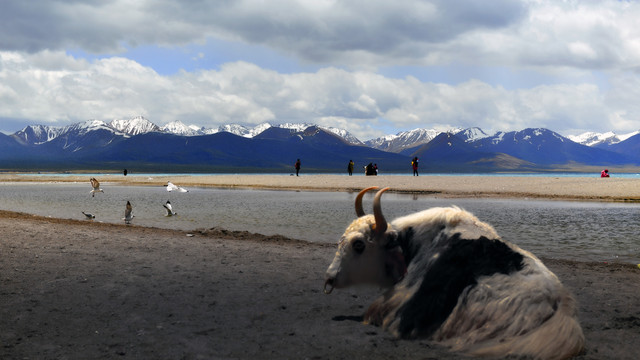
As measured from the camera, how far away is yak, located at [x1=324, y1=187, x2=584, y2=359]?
15.9ft

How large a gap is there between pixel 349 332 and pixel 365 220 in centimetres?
134

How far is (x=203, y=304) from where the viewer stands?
23.6 ft

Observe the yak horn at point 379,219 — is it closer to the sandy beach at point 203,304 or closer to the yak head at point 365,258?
the yak head at point 365,258

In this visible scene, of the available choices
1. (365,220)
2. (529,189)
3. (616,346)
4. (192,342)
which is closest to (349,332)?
(365,220)

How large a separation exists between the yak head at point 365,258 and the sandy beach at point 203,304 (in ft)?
2.23

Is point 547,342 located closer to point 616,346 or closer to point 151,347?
point 616,346

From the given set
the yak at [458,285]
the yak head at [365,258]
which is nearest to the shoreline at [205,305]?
the yak at [458,285]

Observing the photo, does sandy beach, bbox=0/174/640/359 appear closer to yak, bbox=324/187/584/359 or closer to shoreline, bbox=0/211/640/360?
shoreline, bbox=0/211/640/360

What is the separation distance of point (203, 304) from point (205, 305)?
6 centimetres

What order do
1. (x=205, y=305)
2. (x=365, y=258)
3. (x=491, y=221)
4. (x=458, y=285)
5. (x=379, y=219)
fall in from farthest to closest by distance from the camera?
(x=491, y=221)
(x=205, y=305)
(x=365, y=258)
(x=379, y=219)
(x=458, y=285)

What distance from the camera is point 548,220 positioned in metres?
19.1

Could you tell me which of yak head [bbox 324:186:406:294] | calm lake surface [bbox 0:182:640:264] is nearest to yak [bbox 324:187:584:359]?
yak head [bbox 324:186:406:294]

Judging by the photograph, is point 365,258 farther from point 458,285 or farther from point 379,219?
point 458,285

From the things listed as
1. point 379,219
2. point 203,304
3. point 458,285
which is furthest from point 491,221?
point 379,219
